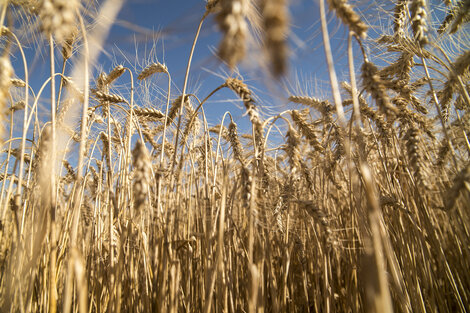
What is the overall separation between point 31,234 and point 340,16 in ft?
6.64

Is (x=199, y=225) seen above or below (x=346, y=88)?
below

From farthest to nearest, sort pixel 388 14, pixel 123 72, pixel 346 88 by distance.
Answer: pixel 346 88 → pixel 123 72 → pixel 388 14

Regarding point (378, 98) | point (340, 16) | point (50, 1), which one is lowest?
point (378, 98)

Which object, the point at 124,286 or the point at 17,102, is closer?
the point at 124,286

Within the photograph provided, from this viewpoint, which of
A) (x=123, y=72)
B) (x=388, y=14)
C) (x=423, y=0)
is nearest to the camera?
(x=423, y=0)

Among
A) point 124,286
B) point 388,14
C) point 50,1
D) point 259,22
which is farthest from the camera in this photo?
point 388,14

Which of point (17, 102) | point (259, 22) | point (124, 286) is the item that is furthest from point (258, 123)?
point (17, 102)

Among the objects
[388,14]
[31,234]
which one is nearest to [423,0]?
[388,14]

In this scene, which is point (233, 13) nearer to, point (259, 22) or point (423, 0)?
point (259, 22)

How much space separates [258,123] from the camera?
4.17 ft

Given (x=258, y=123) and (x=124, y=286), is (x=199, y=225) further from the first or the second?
(x=258, y=123)

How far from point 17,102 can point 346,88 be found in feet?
11.2

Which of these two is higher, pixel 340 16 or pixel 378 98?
pixel 340 16

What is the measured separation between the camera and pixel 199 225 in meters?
2.03
